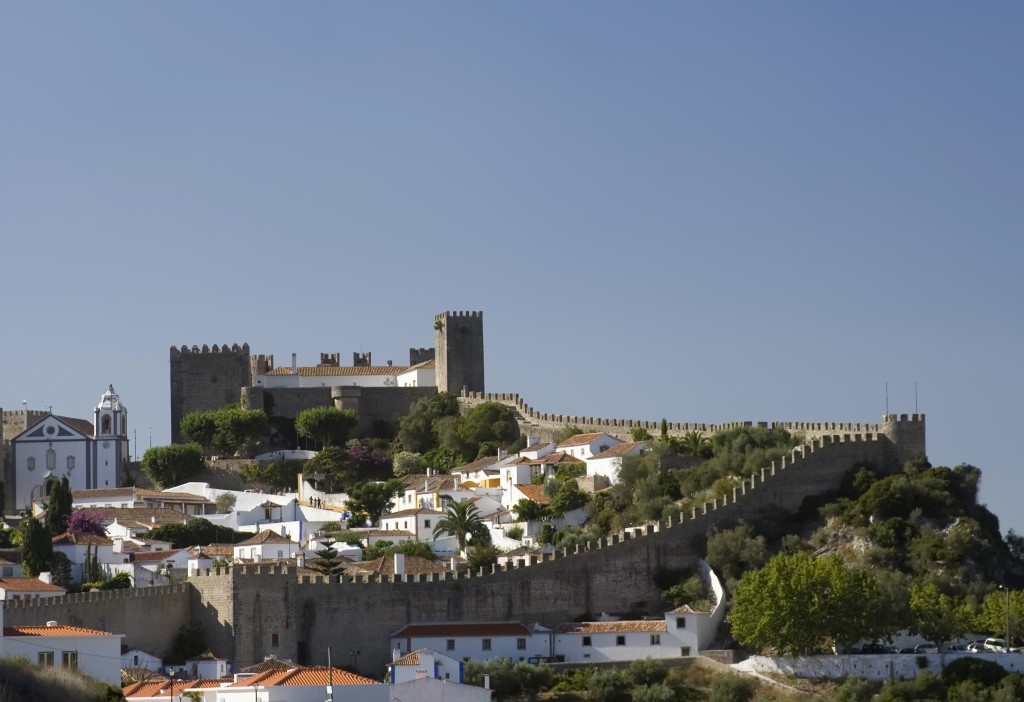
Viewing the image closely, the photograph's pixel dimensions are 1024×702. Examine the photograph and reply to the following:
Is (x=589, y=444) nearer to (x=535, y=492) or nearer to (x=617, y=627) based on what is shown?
(x=535, y=492)

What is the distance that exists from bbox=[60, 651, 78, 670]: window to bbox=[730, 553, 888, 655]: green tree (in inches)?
624

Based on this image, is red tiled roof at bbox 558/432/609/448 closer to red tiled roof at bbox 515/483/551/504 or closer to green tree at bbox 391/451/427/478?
red tiled roof at bbox 515/483/551/504

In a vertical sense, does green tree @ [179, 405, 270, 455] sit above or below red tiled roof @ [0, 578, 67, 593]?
above

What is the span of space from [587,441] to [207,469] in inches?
575

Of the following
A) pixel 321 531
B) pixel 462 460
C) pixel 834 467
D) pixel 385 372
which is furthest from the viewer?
pixel 385 372

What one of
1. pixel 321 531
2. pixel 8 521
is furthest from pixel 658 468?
pixel 8 521

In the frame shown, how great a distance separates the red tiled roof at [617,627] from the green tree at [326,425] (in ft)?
85.5

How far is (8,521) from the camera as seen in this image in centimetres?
7656

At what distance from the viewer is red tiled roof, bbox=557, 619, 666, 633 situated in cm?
5919

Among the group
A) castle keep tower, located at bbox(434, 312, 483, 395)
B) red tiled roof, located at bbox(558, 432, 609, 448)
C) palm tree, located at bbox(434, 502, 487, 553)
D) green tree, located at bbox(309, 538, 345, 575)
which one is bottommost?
green tree, located at bbox(309, 538, 345, 575)

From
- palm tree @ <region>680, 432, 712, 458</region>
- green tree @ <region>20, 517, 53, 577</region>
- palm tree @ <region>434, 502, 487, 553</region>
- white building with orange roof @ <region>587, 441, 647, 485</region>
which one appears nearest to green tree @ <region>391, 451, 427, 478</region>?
white building with orange roof @ <region>587, 441, 647, 485</region>

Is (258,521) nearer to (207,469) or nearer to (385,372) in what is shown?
(207,469)

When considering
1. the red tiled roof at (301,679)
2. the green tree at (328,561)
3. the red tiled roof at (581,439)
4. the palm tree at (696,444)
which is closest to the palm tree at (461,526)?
the green tree at (328,561)

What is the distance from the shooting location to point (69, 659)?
5050 centimetres
